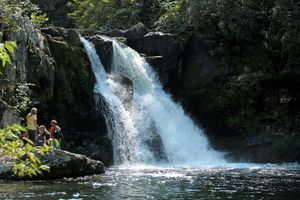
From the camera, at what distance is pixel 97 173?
57.3 feet

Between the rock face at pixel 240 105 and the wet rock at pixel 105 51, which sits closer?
the rock face at pixel 240 105

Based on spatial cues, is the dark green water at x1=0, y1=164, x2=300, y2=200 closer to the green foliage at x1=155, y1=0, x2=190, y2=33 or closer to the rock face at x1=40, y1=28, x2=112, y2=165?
the rock face at x1=40, y1=28, x2=112, y2=165

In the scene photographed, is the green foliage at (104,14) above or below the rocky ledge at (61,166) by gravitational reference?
above

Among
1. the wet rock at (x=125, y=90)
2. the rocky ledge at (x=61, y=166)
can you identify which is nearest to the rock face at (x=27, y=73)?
the rocky ledge at (x=61, y=166)

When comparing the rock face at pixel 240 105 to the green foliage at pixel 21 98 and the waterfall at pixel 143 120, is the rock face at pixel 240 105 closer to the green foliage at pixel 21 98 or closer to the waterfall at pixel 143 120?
the waterfall at pixel 143 120

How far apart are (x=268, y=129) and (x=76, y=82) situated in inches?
408

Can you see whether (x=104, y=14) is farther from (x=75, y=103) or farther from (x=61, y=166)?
(x=61, y=166)

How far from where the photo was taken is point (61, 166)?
52.2 ft

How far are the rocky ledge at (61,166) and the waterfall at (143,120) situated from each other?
633cm

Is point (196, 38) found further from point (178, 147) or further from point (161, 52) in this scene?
point (178, 147)

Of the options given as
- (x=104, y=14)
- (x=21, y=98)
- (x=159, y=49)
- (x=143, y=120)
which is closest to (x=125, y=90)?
(x=143, y=120)

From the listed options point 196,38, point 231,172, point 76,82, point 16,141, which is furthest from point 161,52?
point 16,141

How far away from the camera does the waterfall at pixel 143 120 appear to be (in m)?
23.7

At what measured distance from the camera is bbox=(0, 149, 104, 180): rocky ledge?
15508 millimetres
